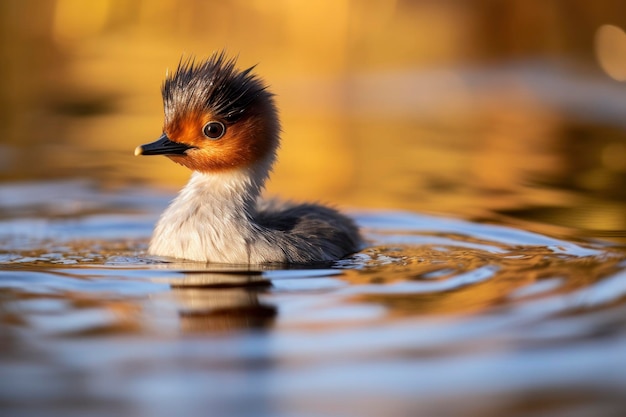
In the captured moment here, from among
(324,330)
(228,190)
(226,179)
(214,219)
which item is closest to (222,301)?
(324,330)

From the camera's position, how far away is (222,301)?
18.1 feet

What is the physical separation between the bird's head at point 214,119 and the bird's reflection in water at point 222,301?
106 centimetres

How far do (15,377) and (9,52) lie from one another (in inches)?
655

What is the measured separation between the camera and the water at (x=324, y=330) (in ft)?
13.2

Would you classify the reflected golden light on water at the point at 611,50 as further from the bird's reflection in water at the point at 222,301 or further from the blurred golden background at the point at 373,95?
the bird's reflection in water at the point at 222,301

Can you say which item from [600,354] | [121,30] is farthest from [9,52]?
[600,354]

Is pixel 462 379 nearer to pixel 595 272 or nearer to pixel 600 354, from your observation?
pixel 600 354

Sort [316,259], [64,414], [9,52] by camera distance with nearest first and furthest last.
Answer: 1. [64,414]
2. [316,259]
3. [9,52]

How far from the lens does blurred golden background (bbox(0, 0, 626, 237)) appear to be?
10.1 m

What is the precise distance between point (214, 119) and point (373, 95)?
975 cm

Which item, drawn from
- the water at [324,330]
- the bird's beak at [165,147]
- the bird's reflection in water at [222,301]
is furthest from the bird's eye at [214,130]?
the bird's reflection in water at [222,301]

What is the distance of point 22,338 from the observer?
4.83 meters

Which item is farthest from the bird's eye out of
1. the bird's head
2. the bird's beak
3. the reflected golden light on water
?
the reflected golden light on water

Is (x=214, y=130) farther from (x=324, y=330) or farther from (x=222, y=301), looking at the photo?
(x=324, y=330)
